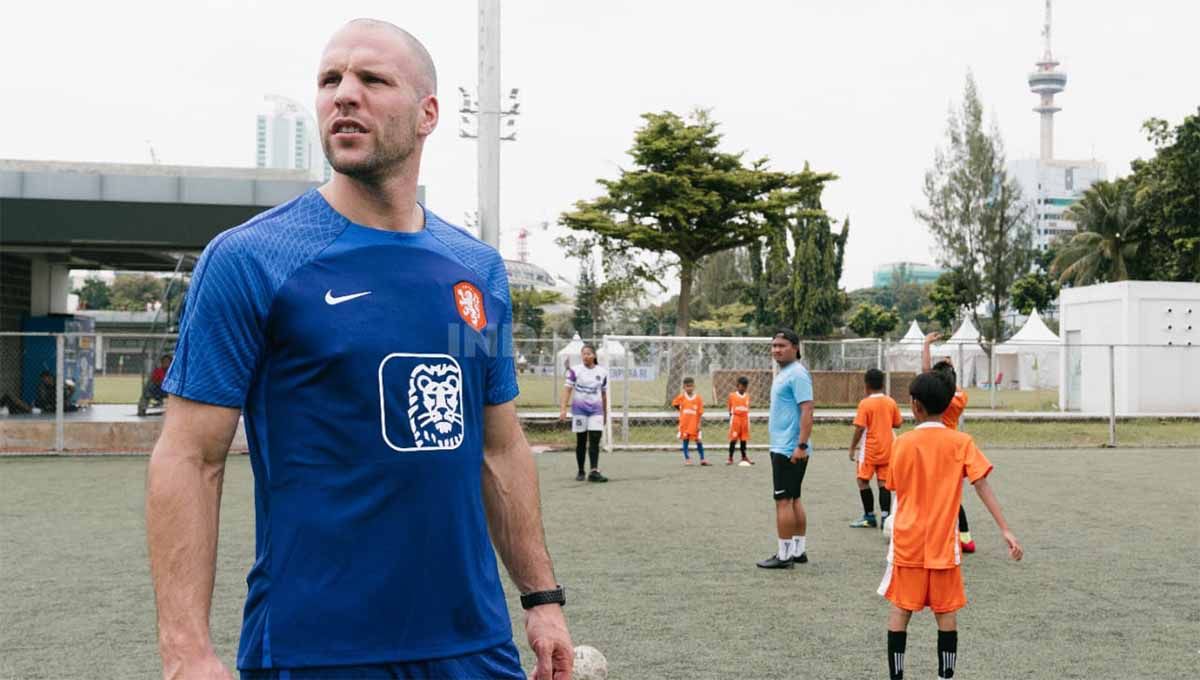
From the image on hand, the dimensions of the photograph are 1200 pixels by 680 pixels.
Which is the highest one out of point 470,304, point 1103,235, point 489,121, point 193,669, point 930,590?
point 1103,235

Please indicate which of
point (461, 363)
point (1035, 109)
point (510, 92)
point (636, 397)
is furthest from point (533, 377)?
point (1035, 109)

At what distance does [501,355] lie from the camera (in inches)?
99.4

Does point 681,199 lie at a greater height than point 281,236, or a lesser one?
greater

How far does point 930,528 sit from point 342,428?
4239 millimetres

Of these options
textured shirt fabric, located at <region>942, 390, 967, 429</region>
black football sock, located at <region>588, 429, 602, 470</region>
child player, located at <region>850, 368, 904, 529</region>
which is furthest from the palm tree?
child player, located at <region>850, 368, 904, 529</region>

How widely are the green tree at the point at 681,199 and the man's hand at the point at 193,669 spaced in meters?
32.3

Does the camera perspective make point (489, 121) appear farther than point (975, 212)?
No

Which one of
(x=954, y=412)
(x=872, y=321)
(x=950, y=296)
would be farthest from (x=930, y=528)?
(x=872, y=321)

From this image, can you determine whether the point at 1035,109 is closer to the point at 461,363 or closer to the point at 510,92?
the point at 510,92

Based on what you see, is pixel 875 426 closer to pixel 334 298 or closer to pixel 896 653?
pixel 896 653

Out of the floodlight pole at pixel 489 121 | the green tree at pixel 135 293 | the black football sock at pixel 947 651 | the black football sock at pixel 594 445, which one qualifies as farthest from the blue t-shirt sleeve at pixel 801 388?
the green tree at pixel 135 293

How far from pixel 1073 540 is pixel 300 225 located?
1012cm

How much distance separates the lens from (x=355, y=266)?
2.16m


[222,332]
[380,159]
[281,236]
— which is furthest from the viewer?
[380,159]
